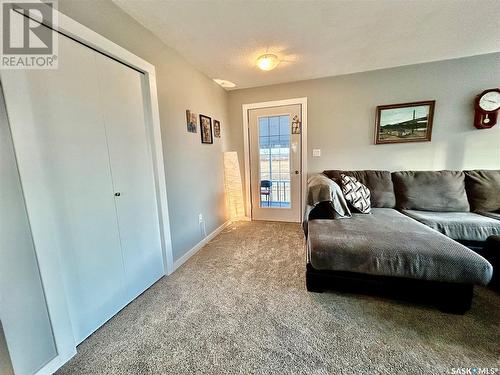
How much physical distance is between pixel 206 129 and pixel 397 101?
2586 mm

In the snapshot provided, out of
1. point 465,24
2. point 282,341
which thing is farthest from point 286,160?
point 282,341

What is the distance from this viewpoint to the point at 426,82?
2551 mm

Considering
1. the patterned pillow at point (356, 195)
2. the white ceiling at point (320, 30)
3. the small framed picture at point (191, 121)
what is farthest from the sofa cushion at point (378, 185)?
the small framed picture at point (191, 121)

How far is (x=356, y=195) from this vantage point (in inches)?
88.0

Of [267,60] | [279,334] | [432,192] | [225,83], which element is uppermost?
[225,83]

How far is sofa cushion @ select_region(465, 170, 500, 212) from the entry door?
→ 197 centimetres

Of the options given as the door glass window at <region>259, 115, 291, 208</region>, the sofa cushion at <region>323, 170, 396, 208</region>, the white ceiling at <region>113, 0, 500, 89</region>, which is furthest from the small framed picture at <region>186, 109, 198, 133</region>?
the sofa cushion at <region>323, 170, 396, 208</region>

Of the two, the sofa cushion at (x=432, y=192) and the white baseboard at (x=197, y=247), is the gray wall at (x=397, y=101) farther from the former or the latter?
the white baseboard at (x=197, y=247)

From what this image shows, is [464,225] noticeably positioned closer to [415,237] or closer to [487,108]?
[415,237]

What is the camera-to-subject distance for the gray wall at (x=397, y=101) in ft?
8.05

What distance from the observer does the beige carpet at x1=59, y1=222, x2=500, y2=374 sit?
1072 millimetres

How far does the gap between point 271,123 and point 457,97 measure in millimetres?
2356

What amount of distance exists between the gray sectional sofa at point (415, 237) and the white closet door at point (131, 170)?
1.40 meters

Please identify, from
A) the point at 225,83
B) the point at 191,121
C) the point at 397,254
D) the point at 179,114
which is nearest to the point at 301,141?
the point at 225,83
